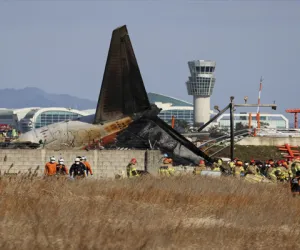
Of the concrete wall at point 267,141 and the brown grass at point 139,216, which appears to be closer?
the brown grass at point 139,216

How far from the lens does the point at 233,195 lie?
85.4 feet

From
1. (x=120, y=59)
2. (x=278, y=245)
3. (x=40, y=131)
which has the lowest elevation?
(x=278, y=245)

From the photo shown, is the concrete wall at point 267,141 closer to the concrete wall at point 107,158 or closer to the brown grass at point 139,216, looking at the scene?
the concrete wall at point 107,158

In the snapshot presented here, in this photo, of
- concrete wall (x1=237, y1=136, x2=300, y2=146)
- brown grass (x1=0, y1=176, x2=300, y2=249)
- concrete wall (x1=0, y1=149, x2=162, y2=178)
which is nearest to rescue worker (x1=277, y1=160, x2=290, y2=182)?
concrete wall (x1=0, y1=149, x2=162, y2=178)

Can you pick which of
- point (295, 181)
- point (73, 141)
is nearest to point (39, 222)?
point (295, 181)

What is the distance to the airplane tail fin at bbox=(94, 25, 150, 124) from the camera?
49906 mm

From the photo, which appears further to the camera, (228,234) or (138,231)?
(228,234)

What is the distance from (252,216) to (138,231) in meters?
5.65

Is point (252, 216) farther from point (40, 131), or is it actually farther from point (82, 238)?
point (40, 131)

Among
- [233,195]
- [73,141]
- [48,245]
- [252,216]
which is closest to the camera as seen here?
[48,245]

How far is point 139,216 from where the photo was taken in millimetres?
19125

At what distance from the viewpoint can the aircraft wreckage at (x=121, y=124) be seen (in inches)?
1892

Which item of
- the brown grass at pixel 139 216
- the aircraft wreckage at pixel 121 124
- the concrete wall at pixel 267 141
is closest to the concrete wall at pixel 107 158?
the aircraft wreckage at pixel 121 124

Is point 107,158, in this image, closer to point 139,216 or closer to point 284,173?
point 284,173
